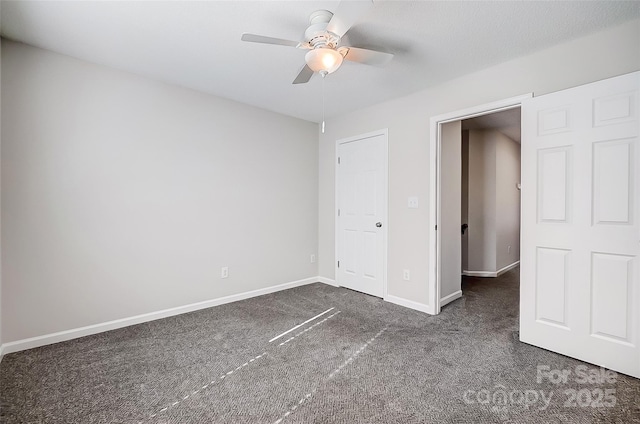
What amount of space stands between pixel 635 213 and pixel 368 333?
2092 mm

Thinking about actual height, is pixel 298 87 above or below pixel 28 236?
above

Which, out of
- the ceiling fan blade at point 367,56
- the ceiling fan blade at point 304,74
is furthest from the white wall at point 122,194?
the ceiling fan blade at point 367,56

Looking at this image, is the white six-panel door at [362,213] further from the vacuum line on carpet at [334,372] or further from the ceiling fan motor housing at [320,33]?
the ceiling fan motor housing at [320,33]

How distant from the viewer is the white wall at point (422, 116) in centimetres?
211

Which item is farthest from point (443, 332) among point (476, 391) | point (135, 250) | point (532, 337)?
point (135, 250)

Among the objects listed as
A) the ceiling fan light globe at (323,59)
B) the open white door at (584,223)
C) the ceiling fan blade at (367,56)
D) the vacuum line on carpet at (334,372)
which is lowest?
the vacuum line on carpet at (334,372)

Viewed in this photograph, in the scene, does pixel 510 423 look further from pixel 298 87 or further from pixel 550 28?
pixel 298 87

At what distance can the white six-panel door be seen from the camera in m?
3.60

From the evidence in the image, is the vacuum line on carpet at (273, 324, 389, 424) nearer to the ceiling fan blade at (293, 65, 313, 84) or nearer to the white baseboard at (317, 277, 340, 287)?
the white baseboard at (317, 277, 340, 287)

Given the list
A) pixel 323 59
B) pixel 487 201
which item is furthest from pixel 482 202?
pixel 323 59

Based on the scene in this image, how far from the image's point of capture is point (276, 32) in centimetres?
212

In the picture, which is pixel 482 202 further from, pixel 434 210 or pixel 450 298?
pixel 434 210

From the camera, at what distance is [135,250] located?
9.25 ft

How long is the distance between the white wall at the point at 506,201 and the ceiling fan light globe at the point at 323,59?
13.3 ft
